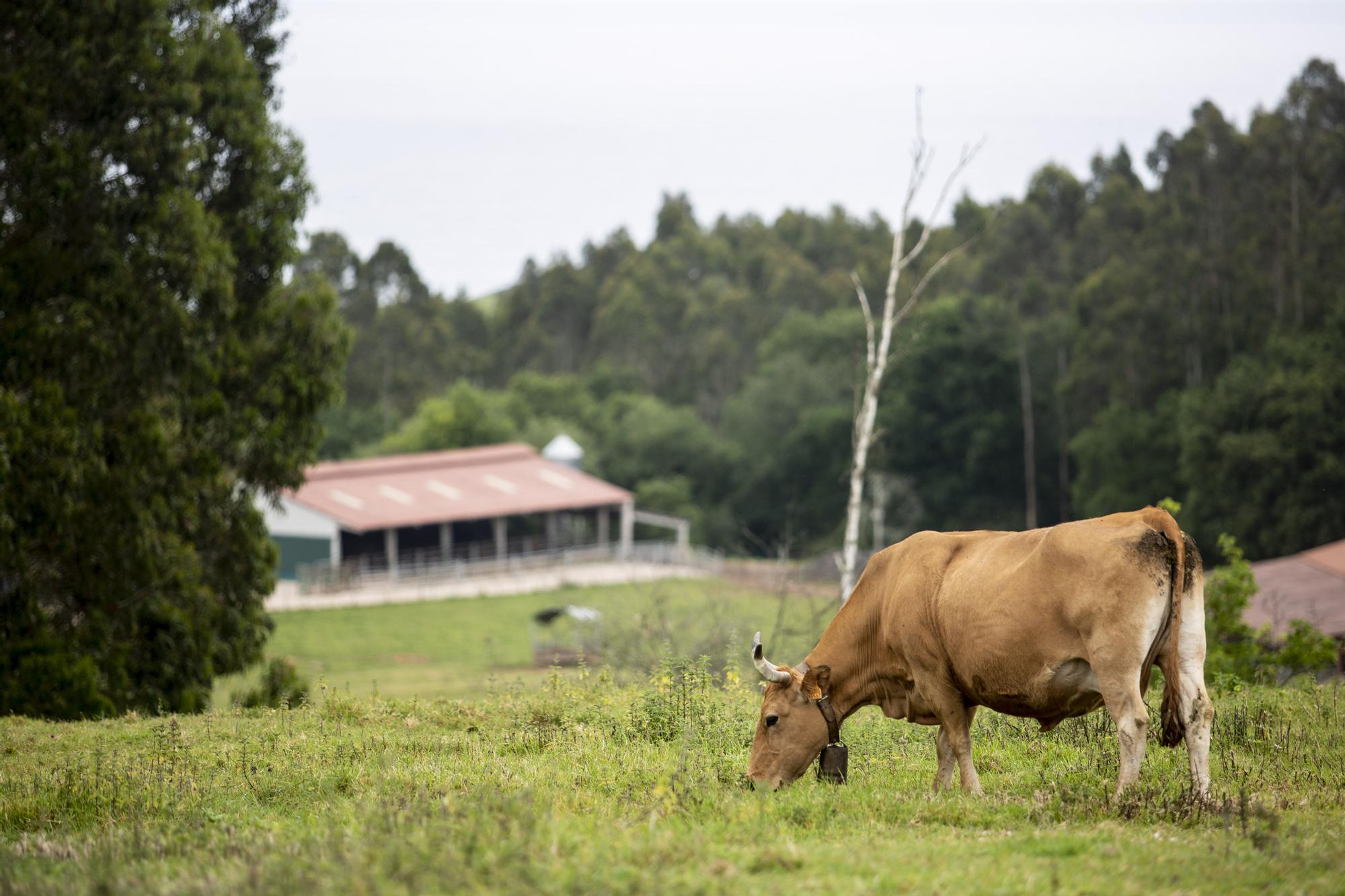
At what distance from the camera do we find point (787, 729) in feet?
26.4

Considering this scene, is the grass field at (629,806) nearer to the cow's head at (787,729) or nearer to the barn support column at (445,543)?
the cow's head at (787,729)

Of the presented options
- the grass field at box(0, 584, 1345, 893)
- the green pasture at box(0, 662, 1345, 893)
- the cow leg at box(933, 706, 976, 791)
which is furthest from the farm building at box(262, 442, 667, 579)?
the cow leg at box(933, 706, 976, 791)

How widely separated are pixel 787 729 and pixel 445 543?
4513 centimetres

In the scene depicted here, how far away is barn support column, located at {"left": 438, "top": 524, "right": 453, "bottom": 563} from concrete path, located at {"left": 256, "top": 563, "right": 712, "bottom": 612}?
169 centimetres

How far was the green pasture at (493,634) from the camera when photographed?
23000 mm

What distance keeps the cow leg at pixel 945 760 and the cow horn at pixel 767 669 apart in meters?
1.02

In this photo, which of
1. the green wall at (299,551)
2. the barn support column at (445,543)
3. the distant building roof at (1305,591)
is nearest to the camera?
the distant building roof at (1305,591)

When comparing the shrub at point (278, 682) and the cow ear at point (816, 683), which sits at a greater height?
the cow ear at point (816, 683)

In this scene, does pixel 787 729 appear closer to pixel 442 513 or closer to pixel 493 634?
pixel 493 634

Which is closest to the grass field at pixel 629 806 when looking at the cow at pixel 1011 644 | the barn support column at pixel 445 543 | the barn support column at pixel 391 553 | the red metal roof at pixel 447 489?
the cow at pixel 1011 644

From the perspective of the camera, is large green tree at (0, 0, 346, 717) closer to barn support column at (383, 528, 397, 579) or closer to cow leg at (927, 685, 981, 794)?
cow leg at (927, 685, 981, 794)

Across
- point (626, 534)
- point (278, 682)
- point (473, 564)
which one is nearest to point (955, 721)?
point (278, 682)

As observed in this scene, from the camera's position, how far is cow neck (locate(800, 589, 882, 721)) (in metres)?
8.30

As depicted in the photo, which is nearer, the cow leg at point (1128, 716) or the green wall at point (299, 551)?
the cow leg at point (1128, 716)
